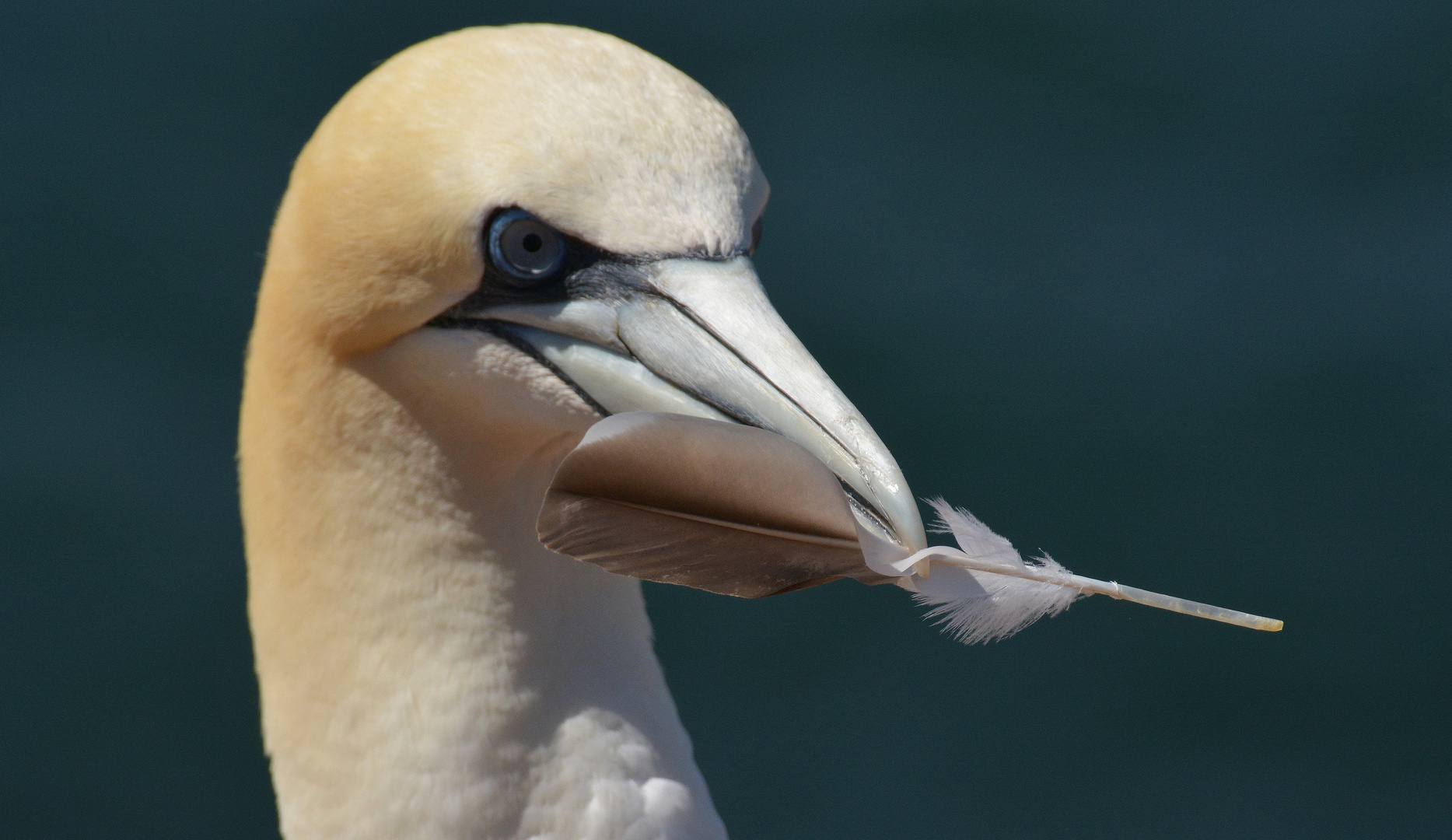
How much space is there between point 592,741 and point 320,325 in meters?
0.97

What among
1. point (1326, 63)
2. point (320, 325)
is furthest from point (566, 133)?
point (1326, 63)

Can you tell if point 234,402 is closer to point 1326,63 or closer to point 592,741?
point 592,741

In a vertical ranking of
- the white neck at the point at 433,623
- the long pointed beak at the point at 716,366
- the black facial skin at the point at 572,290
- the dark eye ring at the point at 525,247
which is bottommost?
the white neck at the point at 433,623

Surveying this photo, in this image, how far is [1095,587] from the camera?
98.0 inches

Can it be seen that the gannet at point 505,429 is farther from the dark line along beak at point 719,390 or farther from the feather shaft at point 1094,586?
the feather shaft at point 1094,586

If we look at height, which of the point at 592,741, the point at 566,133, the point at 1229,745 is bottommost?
the point at 1229,745

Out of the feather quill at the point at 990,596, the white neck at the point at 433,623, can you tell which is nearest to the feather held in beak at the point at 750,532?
the feather quill at the point at 990,596

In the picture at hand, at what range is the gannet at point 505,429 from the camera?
8.08 ft

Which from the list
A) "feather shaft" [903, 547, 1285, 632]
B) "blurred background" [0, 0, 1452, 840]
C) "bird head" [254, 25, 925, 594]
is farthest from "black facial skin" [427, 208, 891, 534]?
"blurred background" [0, 0, 1452, 840]

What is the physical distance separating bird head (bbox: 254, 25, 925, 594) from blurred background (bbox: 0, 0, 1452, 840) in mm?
2922

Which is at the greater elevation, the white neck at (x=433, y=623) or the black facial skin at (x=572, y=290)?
the black facial skin at (x=572, y=290)

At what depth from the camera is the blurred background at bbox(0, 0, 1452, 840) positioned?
209 inches

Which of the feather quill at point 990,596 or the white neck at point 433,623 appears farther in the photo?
the white neck at point 433,623

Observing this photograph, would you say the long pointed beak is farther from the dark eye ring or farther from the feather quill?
the feather quill
